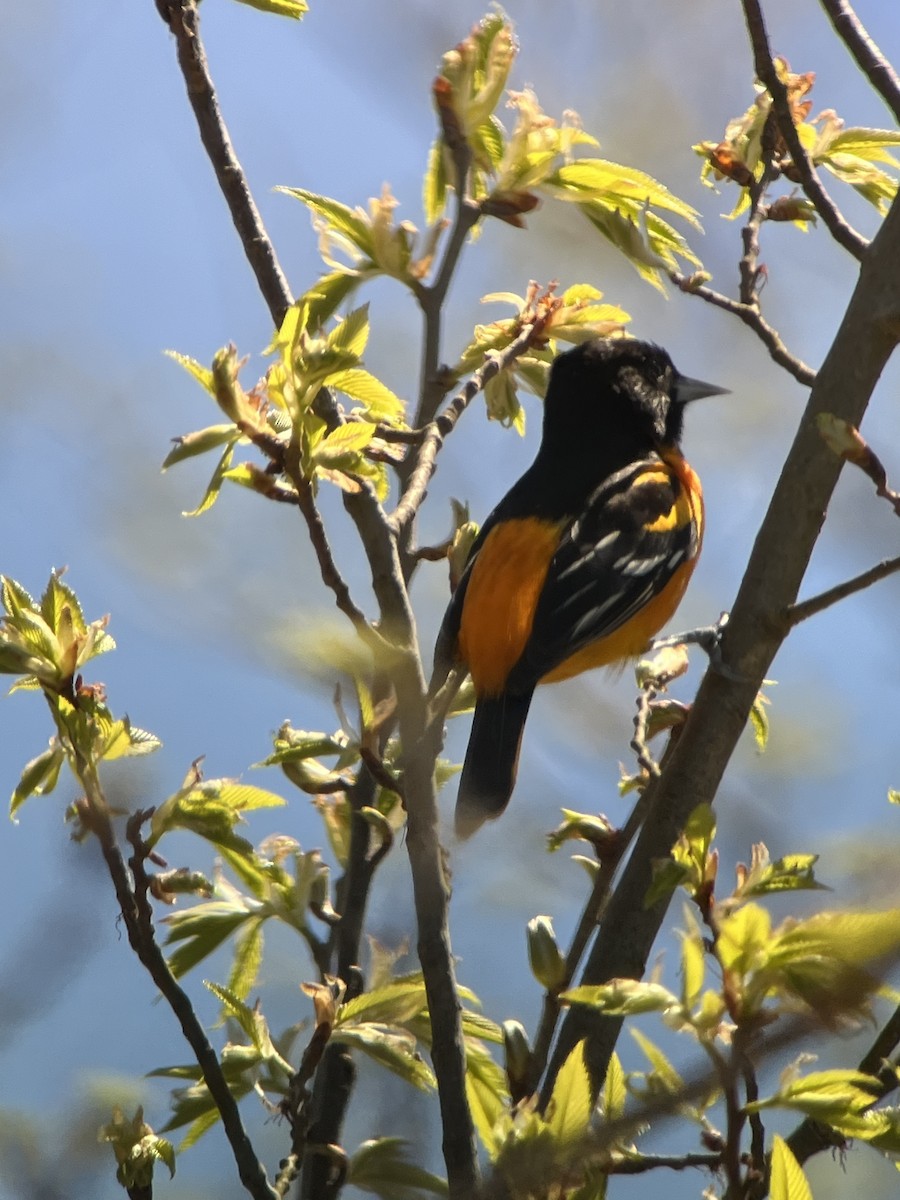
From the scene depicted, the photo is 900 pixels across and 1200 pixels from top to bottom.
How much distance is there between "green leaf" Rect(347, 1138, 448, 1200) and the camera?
1.80m

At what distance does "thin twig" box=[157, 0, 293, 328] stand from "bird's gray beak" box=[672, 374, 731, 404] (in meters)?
2.38

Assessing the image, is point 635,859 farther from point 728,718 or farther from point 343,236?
point 343,236

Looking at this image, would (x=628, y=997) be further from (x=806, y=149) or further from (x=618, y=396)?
(x=618, y=396)

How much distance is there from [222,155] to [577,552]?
1647 millimetres

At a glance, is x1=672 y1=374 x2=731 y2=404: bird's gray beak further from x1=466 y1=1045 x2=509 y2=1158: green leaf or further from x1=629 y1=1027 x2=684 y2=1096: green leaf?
x1=629 y1=1027 x2=684 y2=1096: green leaf

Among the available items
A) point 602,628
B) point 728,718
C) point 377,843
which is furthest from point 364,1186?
point 602,628

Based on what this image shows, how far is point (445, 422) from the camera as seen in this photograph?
202 cm

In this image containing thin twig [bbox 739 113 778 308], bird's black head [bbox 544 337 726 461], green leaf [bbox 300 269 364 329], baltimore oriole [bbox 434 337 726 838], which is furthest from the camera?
bird's black head [bbox 544 337 726 461]

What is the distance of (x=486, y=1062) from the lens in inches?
72.9

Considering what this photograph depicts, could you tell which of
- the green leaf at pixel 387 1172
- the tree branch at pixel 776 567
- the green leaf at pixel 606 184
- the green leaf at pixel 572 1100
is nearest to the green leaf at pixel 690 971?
the green leaf at pixel 572 1100

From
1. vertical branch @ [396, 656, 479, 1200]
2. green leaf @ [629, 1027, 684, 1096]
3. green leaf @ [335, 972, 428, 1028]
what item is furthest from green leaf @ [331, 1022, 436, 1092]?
green leaf @ [629, 1027, 684, 1096]

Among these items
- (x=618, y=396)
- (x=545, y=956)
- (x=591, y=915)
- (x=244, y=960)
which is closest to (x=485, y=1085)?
(x=545, y=956)

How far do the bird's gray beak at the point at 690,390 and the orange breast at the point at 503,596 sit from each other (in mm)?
949

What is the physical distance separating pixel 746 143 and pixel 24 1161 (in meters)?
2.07
